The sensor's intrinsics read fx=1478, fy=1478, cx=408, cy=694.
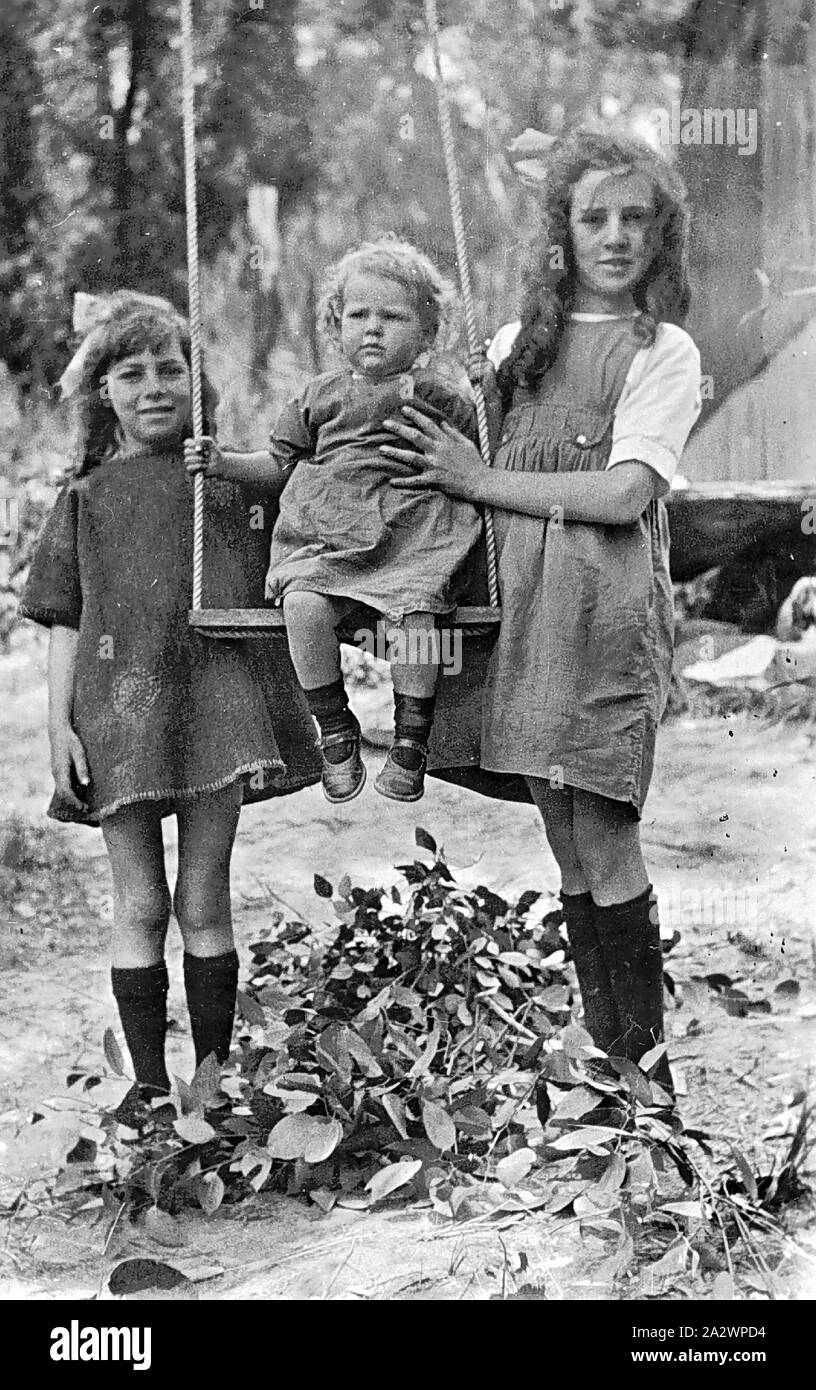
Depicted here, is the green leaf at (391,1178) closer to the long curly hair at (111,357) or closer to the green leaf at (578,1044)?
the green leaf at (578,1044)

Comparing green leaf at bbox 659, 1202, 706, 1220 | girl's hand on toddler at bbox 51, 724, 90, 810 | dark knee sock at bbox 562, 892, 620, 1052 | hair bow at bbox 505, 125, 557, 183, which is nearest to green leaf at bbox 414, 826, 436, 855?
dark knee sock at bbox 562, 892, 620, 1052

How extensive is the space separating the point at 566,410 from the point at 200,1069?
1263 millimetres

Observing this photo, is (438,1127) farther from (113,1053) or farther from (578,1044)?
(113,1053)

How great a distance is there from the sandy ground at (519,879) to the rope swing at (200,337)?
0.33 m

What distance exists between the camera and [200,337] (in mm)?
2459

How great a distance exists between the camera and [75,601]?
8.37 ft

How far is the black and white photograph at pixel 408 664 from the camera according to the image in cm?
242

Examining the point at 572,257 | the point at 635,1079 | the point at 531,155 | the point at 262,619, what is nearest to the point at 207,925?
the point at 262,619

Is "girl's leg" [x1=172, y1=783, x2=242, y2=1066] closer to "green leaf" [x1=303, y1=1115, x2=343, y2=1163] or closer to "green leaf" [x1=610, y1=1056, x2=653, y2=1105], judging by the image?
"green leaf" [x1=303, y1=1115, x2=343, y2=1163]

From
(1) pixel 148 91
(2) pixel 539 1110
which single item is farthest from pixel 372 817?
(1) pixel 148 91

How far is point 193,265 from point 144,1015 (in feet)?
4.24

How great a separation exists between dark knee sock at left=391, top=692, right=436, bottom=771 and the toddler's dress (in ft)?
0.50

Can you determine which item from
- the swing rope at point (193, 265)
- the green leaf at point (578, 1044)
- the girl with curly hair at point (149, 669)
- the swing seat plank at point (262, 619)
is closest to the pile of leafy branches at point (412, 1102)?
the green leaf at point (578, 1044)

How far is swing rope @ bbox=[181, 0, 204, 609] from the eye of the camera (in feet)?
8.03
